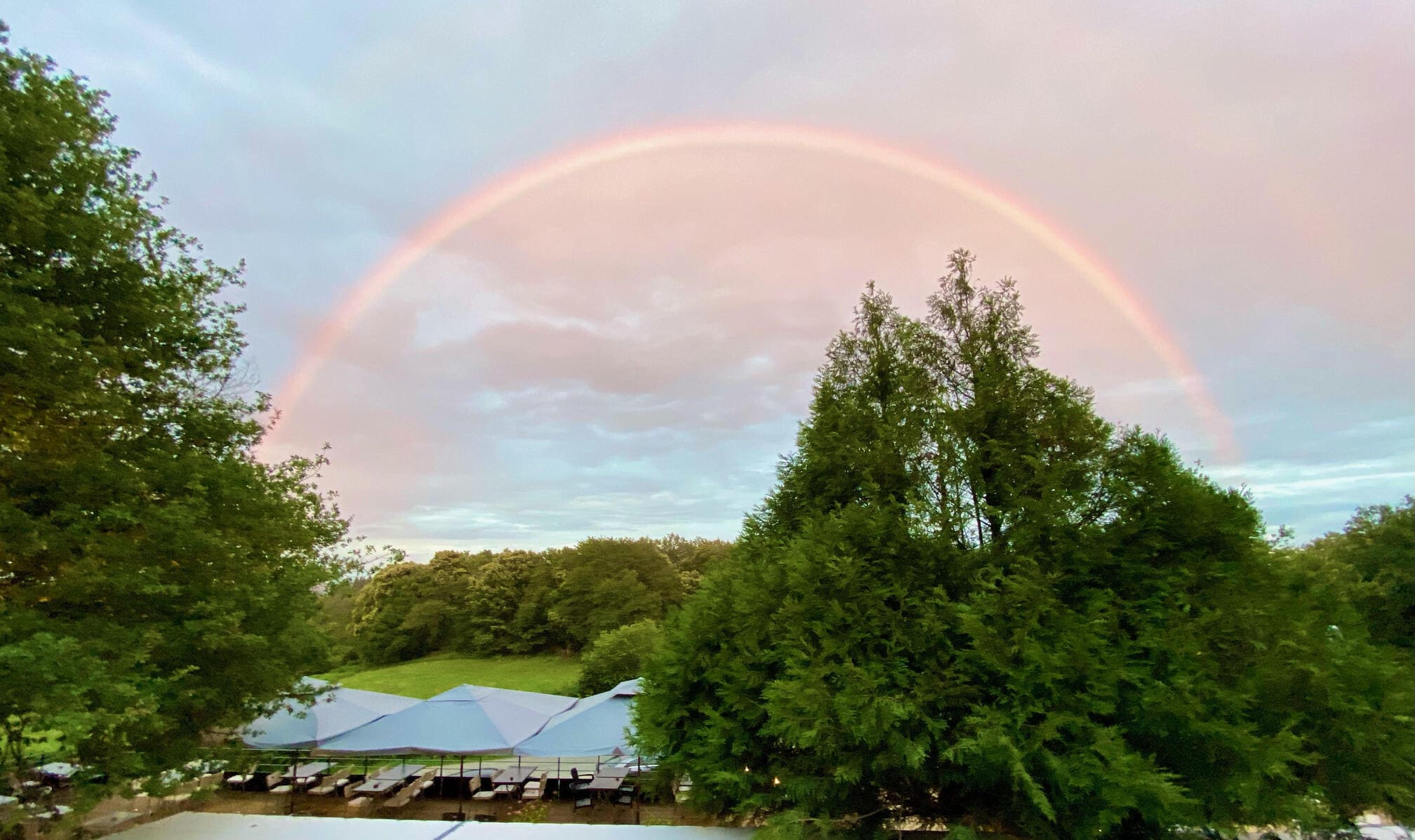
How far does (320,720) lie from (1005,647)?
14984 mm

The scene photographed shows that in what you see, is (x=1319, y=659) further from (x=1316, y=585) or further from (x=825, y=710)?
(x=825, y=710)

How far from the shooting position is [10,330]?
6.67 metres

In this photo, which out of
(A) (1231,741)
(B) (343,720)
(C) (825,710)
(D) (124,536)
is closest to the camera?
(A) (1231,741)

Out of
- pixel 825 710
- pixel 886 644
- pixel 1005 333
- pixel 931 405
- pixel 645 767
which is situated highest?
pixel 1005 333

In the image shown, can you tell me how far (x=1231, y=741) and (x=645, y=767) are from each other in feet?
41.6

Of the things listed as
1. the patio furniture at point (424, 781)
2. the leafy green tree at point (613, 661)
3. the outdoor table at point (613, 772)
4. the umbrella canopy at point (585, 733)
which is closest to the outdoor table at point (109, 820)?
the patio furniture at point (424, 781)

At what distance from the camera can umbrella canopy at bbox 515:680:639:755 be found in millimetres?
13938

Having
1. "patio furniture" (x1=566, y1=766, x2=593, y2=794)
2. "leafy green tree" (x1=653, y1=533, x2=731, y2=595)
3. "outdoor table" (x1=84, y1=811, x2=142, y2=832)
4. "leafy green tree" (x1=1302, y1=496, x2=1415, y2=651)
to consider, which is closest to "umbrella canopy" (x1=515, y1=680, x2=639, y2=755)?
"patio furniture" (x1=566, y1=766, x2=593, y2=794)

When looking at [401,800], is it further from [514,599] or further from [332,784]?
[514,599]

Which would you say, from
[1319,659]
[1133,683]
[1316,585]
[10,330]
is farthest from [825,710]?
[10,330]

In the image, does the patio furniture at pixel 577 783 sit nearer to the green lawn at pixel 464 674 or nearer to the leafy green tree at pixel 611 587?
the green lawn at pixel 464 674

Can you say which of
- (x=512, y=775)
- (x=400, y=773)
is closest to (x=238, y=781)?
(x=400, y=773)

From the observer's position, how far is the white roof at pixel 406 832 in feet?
18.6

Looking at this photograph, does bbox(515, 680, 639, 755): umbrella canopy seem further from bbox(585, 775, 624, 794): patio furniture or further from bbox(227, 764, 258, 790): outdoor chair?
bbox(227, 764, 258, 790): outdoor chair
